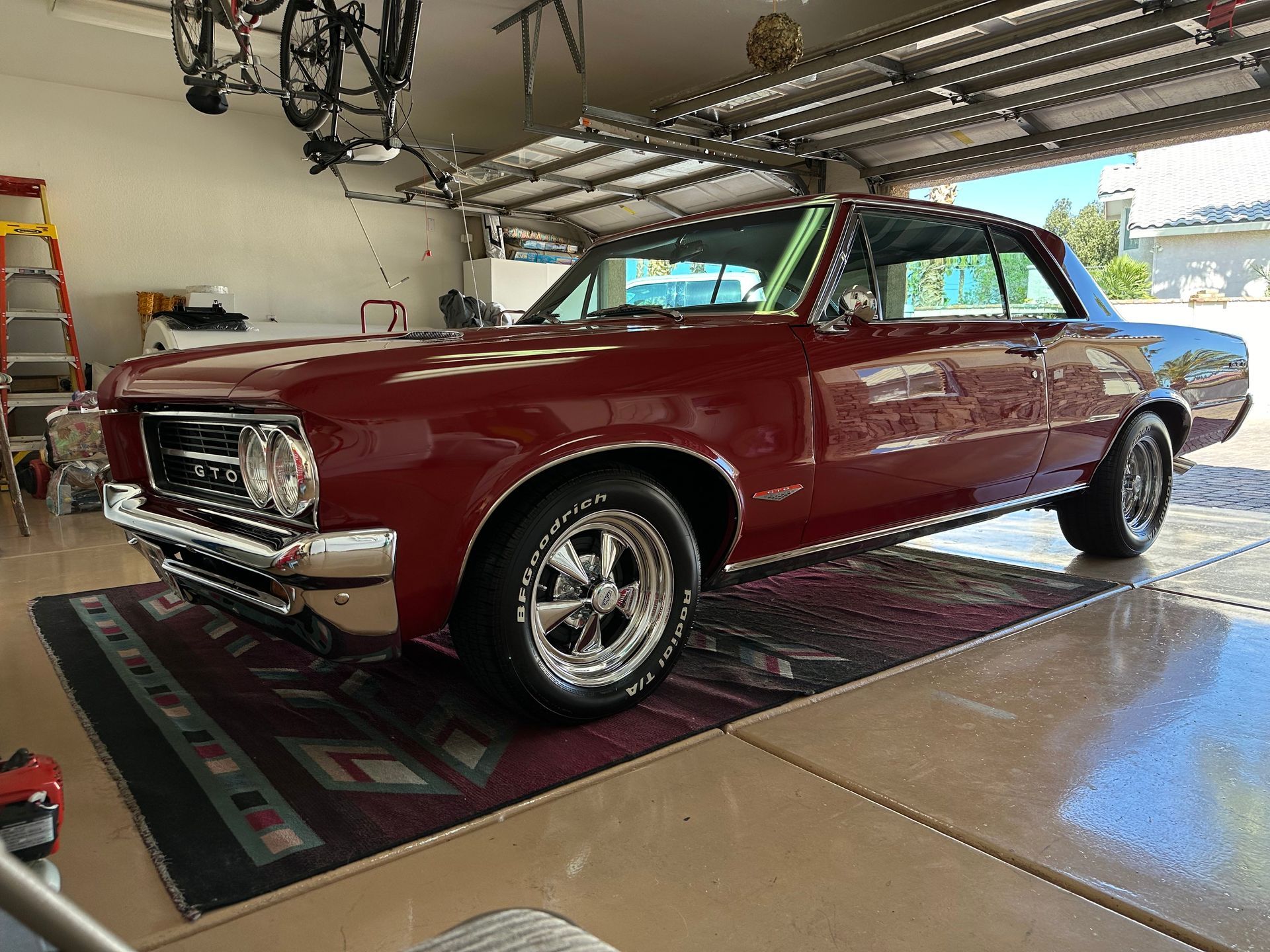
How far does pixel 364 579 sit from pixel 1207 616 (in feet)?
9.96

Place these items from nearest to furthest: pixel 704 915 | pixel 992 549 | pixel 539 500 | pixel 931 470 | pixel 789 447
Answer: pixel 704 915, pixel 539 500, pixel 789 447, pixel 931 470, pixel 992 549

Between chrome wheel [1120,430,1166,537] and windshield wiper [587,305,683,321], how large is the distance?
8.30 ft

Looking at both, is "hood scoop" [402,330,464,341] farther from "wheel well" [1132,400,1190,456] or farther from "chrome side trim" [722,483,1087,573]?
"wheel well" [1132,400,1190,456]

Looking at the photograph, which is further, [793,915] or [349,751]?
[349,751]

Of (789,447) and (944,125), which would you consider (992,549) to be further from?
(944,125)

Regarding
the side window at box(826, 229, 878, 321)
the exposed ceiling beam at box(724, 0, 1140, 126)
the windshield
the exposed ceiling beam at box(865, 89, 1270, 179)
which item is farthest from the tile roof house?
the windshield

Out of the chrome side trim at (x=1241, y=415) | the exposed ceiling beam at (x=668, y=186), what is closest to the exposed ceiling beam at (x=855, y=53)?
the exposed ceiling beam at (x=668, y=186)

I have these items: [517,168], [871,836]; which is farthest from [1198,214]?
[871,836]

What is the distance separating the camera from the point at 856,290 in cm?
267

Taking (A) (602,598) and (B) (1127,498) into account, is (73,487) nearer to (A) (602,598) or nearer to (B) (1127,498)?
(A) (602,598)

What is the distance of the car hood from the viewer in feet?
6.04

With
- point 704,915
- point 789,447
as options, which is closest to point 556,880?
point 704,915

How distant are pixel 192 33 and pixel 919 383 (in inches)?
186

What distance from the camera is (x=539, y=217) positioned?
1037 cm
